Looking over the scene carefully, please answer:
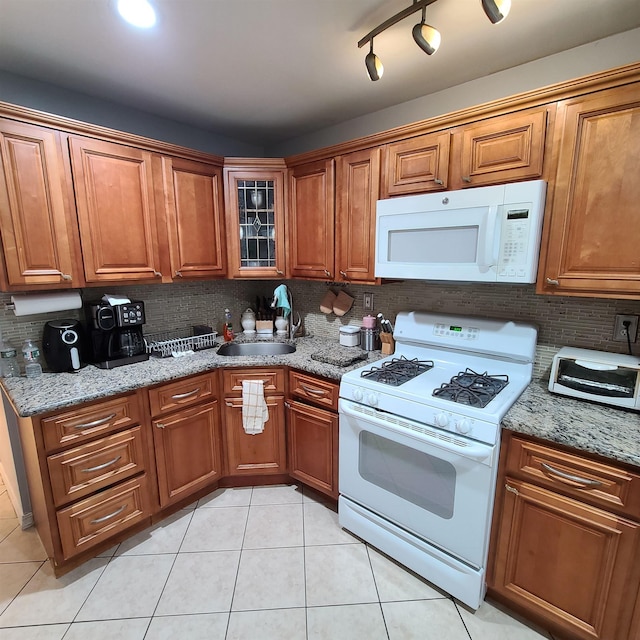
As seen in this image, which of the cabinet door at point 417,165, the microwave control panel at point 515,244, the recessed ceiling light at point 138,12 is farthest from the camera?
the cabinet door at point 417,165

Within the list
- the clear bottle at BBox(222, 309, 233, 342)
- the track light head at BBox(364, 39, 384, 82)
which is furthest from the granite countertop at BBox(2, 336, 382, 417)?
the track light head at BBox(364, 39, 384, 82)

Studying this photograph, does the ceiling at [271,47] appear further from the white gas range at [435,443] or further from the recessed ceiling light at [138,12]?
the white gas range at [435,443]

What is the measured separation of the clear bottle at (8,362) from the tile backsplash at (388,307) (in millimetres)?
53

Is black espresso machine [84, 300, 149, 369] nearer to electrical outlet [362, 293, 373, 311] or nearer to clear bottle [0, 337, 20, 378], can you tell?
clear bottle [0, 337, 20, 378]

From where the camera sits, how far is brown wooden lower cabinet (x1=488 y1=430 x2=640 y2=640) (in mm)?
1236

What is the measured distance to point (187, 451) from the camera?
212cm

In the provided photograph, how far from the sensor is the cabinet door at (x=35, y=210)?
5.34 feet

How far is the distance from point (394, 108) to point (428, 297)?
1.24 m

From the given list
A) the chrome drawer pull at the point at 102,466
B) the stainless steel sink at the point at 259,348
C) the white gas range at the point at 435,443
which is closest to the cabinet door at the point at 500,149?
the white gas range at the point at 435,443

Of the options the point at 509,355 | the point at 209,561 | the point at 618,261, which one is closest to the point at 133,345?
the point at 209,561

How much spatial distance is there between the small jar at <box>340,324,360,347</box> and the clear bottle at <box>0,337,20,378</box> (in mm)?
1898

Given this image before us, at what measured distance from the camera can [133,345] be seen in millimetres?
2148

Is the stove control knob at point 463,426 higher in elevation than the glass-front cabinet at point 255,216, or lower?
lower

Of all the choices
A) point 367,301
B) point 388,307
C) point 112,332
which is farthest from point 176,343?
point 388,307
